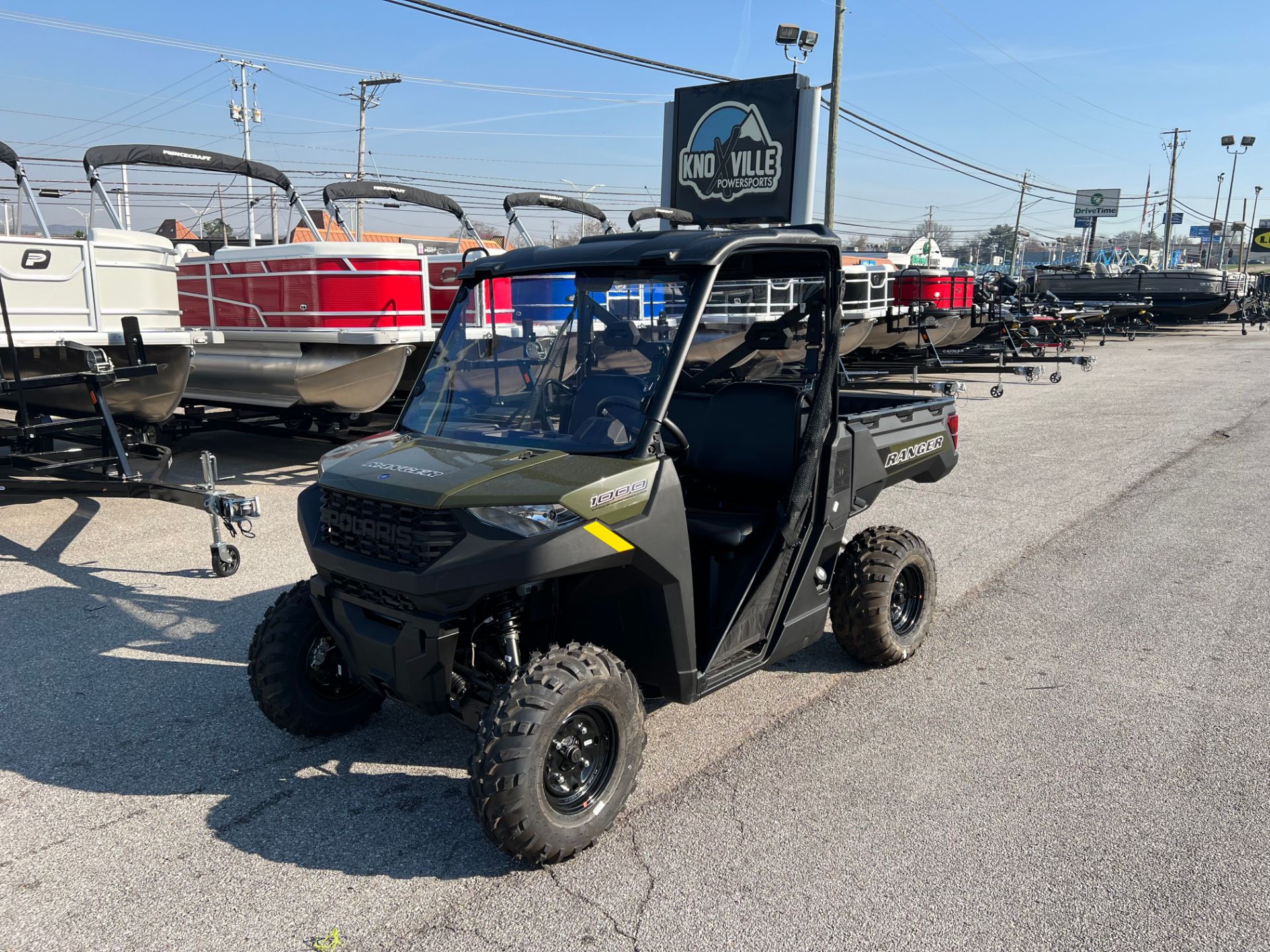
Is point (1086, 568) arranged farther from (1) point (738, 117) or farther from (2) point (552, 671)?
(1) point (738, 117)

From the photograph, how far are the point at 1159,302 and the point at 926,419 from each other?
33.0 meters

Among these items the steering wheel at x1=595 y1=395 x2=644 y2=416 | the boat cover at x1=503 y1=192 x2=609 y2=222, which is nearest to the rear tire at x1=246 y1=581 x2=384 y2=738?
the steering wheel at x1=595 y1=395 x2=644 y2=416

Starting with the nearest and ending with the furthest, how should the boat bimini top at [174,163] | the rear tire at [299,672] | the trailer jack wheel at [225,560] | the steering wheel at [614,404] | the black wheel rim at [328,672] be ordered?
1. the steering wheel at [614,404]
2. the rear tire at [299,672]
3. the black wheel rim at [328,672]
4. the trailer jack wheel at [225,560]
5. the boat bimini top at [174,163]

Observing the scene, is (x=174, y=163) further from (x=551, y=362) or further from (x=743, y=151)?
(x=743, y=151)

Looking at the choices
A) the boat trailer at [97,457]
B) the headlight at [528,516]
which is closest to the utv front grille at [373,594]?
the headlight at [528,516]

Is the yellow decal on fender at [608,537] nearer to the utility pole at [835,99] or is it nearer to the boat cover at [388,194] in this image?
the boat cover at [388,194]

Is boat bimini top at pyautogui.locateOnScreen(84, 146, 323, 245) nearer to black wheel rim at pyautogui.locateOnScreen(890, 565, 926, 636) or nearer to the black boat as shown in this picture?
black wheel rim at pyautogui.locateOnScreen(890, 565, 926, 636)

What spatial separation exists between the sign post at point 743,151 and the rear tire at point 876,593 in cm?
1397

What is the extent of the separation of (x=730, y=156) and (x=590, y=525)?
1828 centimetres

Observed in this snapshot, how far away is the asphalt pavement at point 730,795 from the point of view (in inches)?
111

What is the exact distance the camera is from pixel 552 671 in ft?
9.83

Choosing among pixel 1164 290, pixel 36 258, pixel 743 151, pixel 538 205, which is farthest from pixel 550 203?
pixel 1164 290

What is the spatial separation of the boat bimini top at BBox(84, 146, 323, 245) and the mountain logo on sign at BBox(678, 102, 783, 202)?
1159cm

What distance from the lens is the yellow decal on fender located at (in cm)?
301
